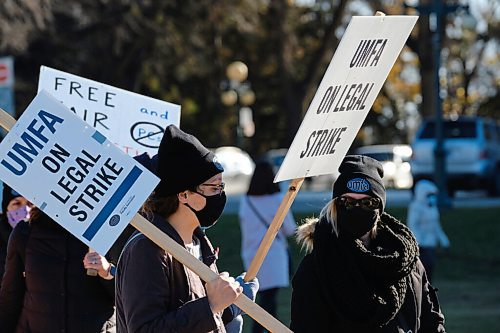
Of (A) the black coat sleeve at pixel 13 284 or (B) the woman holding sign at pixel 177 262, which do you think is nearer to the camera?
(B) the woman holding sign at pixel 177 262

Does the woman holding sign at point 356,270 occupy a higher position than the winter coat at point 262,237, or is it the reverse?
the woman holding sign at point 356,270

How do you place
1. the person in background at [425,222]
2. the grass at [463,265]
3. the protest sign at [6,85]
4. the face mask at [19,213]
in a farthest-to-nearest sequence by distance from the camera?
the protest sign at [6,85] → the grass at [463,265] → the person in background at [425,222] → the face mask at [19,213]

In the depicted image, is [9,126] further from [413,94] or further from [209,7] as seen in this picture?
[413,94]

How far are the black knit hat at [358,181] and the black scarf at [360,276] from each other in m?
0.17

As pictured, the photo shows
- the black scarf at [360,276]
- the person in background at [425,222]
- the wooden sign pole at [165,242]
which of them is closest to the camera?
the wooden sign pole at [165,242]

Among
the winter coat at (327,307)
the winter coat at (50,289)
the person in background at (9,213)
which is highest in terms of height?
the winter coat at (327,307)

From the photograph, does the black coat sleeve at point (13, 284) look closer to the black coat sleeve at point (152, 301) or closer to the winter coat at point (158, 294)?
the winter coat at point (158, 294)

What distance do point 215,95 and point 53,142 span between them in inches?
1708

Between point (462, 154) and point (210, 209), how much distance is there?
2051 cm

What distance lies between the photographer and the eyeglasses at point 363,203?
187 inches

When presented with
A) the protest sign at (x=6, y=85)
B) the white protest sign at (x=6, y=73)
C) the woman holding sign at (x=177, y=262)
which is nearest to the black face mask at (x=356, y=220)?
the woman holding sign at (x=177, y=262)

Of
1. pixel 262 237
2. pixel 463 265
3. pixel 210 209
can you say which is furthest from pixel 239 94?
pixel 210 209

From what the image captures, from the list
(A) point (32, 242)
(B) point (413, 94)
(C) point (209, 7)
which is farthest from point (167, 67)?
(A) point (32, 242)

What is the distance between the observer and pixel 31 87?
1294 inches
